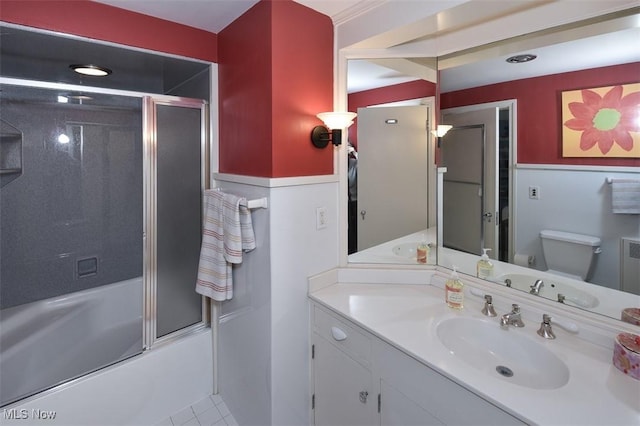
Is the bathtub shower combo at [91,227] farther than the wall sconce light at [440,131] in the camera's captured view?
Yes

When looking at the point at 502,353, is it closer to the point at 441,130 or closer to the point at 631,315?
the point at 631,315

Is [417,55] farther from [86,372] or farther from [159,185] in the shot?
[86,372]

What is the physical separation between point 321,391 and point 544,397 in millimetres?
1053

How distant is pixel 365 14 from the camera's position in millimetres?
1608

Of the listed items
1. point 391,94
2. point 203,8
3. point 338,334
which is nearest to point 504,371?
point 338,334

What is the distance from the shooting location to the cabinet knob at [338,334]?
148 cm

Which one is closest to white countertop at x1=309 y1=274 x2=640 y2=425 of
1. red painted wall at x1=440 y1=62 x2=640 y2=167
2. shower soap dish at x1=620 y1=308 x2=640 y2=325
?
shower soap dish at x1=620 y1=308 x2=640 y2=325

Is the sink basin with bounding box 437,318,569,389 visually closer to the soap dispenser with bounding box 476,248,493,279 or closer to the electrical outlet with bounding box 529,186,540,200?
the soap dispenser with bounding box 476,248,493,279

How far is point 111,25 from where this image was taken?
5.31ft

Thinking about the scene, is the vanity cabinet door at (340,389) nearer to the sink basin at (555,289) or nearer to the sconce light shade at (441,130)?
the sink basin at (555,289)

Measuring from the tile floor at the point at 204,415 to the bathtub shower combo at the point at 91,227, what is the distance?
462 millimetres

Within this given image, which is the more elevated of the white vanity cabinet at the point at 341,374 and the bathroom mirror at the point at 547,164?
the bathroom mirror at the point at 547,164

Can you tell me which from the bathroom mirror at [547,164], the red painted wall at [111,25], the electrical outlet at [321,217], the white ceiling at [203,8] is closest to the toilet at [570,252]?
the bathroom mirror at [547,164]

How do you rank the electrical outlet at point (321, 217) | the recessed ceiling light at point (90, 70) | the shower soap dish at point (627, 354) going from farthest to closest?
1. the recessed ceiling light at point (90, 70)
2. the electrical outlet at point (321, 217)
3. the shower soap dish at point (627, 354)
